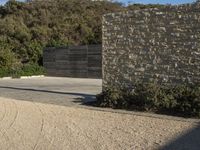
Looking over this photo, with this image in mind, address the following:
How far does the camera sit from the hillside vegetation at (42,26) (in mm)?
44975

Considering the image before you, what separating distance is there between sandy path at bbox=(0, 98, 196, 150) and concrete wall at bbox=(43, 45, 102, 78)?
61.9 ft

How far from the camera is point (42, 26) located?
58156 millimetres

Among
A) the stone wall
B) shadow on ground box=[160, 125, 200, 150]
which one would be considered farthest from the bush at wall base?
shadow on ground box=[160, 125, 200, 150]

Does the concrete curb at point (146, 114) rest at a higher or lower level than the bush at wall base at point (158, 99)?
lower

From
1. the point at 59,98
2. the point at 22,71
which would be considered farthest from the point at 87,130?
the point at 22,71

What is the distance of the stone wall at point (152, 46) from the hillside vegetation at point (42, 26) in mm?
24638

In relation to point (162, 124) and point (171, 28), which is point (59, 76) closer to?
point (171, 28)

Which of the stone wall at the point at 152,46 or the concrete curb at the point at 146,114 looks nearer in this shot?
the concrete curb at the point at 146,114

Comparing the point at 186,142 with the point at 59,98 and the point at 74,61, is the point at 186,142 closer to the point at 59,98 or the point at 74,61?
the point at 59,98

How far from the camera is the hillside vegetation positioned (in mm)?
44975

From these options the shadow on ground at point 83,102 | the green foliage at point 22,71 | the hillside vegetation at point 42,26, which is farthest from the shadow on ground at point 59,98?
the hillside vegetation at point 42,26

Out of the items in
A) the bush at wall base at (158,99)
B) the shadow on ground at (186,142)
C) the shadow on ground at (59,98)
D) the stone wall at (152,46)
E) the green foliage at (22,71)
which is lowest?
the green foliage at (22,71)

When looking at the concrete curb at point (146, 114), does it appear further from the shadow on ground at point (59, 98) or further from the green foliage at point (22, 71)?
the green foliage at point (22, 71)

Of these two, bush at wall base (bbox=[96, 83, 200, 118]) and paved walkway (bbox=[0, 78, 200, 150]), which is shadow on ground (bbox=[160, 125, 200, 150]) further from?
bush at wall base (bbox=[96, 83, 200, 118])
